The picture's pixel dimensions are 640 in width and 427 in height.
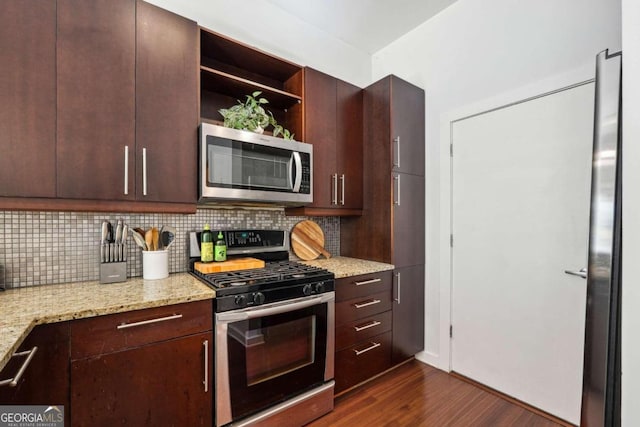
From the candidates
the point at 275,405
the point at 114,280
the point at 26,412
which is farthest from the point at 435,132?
the point at 26,412

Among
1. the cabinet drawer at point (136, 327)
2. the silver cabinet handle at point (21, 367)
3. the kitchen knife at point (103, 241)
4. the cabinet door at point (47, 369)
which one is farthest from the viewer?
the kitchen knife at point (103, 241)

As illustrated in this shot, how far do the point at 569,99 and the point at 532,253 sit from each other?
0.97 meters

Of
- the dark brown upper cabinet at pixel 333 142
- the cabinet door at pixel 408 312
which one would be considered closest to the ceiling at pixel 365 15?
the dark brown upper cabinet at pixel 333 142

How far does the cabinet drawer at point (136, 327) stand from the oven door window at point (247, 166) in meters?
0.72

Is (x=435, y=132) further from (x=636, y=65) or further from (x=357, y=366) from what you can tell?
(x=357, y=366)

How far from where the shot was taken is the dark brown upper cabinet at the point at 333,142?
2.23 meters

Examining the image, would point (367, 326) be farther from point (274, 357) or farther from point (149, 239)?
point (149, 239)

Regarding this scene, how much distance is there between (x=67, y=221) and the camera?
1609mm

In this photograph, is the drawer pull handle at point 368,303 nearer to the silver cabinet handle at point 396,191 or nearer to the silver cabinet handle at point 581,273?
the silver cabinet handle at point 396,191

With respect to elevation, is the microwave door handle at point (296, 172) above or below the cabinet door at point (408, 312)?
above

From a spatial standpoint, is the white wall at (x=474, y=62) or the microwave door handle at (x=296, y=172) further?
the microwave door handle at (x=296, y=172)

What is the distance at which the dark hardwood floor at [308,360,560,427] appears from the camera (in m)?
1.76

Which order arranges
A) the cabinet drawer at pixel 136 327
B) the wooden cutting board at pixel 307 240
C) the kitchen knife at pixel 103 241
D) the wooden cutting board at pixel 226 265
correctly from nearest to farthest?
the cabinet drawer at pixel 136 327 < the kitchen knife at pixel 103 241 < the wooden cutting board at pixel 226 265 < the wooden cutting board at pixel 307 240

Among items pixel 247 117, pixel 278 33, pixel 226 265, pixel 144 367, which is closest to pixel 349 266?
pixel 226 265
